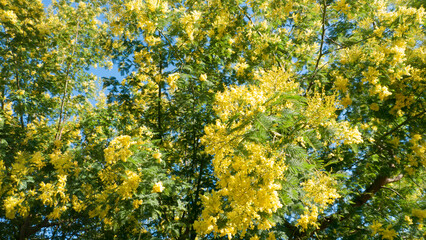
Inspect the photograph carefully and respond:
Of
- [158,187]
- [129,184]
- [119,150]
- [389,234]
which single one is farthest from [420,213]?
[119,150]

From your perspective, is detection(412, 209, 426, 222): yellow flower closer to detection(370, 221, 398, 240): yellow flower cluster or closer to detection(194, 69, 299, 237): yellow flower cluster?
detection(370, 221, 398, 240): yellow flower cluster

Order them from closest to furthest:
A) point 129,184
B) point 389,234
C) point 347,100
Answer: point 129,184, point 347,100, point 389,234

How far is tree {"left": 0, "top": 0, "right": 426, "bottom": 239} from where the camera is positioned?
256 centimetres

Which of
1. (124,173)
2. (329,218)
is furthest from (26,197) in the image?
(329,218)

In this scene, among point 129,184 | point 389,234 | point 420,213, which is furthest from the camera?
point 420,213

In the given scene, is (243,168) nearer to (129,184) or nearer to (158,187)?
(158,187)

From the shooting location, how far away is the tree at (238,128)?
256 centimetres

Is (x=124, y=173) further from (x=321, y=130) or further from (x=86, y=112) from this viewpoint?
(x=86, y=112)

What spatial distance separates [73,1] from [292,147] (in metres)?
6.60

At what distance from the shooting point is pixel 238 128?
2.36 meters

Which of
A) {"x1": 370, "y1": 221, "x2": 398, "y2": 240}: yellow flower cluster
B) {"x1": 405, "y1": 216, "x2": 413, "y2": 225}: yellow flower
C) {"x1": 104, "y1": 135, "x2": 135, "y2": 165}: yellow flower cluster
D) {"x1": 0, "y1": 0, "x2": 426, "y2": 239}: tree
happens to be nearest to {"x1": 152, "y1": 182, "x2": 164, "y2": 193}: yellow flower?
{"x1": 0, "y1": 0, "x2": 426, "y2": 239}: tree

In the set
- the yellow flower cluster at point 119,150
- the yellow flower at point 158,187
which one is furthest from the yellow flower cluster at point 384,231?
the yellow flower cluster at point 119,150

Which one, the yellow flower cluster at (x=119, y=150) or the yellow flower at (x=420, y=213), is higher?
the yellow flower cluster at (x=119, y=150)

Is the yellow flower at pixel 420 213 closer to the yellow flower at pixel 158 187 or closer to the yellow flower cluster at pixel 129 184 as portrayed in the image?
the yellow flower at pixel 158 187
